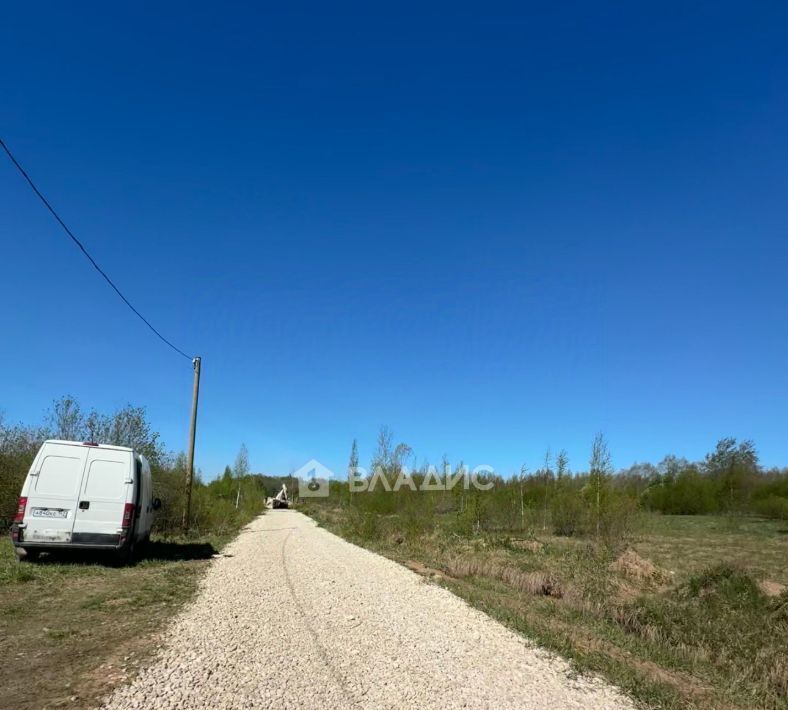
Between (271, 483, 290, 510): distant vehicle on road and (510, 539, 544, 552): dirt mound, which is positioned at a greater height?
(271, 483, 290, 510): distant vehicle on road

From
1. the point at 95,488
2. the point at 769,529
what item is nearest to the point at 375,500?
the point at 95,488

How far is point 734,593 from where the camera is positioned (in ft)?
39.1

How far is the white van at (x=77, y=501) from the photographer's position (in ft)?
38.0

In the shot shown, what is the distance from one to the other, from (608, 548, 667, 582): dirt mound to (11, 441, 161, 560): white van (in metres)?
14.3

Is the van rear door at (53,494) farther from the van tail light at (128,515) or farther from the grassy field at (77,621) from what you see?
the van tail light at (128,515)

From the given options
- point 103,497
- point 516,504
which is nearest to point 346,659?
point 103,497

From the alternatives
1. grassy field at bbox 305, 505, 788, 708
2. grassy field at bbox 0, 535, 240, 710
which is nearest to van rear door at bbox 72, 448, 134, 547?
grassy field at bbox 0, 535, 240, 710

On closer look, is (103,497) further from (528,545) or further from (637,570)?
(528,545)

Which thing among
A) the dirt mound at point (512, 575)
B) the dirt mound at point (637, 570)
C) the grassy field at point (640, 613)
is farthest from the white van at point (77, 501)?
the dirt mound at point (637, 570)

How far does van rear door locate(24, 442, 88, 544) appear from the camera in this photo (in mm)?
11547

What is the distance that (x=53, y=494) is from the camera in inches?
463

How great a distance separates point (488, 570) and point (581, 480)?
22.4 m

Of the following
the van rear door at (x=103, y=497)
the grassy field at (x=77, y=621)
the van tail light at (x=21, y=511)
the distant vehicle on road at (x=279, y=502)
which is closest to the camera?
the grassy field at (x=77, y=621)

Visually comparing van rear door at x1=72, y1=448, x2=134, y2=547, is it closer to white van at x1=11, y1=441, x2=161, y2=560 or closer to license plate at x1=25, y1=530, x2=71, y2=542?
white van at x1=11, y1=441, x2=161, y2=560
